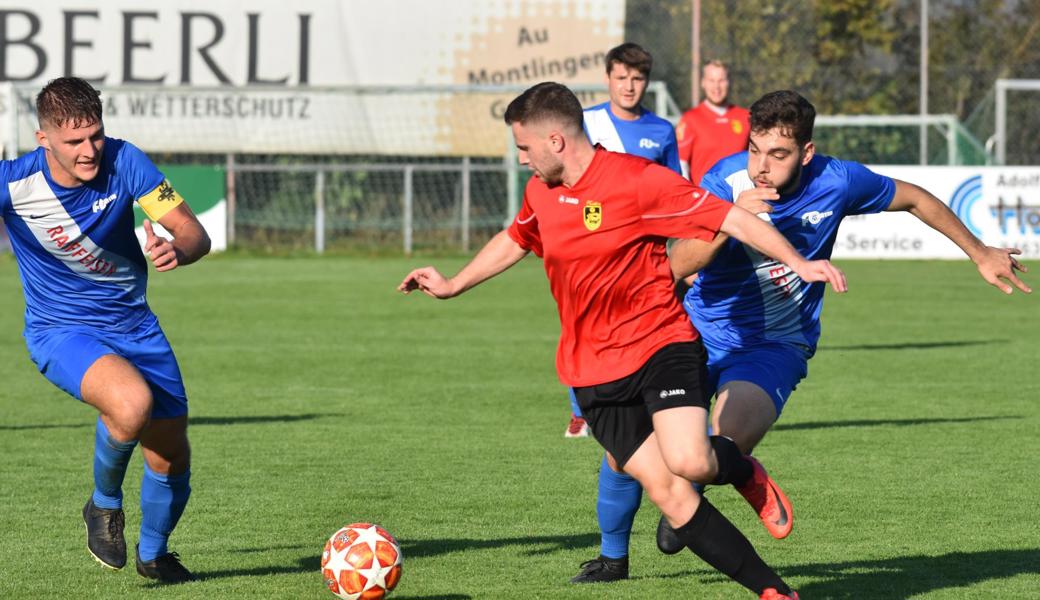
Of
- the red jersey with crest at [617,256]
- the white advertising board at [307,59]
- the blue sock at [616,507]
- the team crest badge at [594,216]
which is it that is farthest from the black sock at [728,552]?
the white advertising board at [307,59]

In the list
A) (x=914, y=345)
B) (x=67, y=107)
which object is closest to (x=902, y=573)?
(x=67, y=107)

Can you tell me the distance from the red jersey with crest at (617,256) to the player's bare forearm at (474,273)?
0.39 meters

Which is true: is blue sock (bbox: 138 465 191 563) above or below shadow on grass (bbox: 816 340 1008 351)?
below

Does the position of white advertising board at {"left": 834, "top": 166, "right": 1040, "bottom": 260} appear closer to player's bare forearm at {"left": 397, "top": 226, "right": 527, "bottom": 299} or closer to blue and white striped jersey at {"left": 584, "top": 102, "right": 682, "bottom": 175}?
blue and white striped jersey at {"left": 584, "top": 102, "right": 682, "bottom": 175}

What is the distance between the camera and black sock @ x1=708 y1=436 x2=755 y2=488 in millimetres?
5090

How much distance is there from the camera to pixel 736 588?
5730 millimetres

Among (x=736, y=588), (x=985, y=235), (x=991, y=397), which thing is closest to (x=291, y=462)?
(x=736, y=588)

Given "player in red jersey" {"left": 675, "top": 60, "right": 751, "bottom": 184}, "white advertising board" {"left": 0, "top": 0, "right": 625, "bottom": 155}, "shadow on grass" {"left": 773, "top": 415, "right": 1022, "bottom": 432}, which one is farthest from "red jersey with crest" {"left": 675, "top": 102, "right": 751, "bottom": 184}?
"white advertising board" {"left": 0, "top": 0, "right": 625, "bottom": 155}

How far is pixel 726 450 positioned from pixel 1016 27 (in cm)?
2145

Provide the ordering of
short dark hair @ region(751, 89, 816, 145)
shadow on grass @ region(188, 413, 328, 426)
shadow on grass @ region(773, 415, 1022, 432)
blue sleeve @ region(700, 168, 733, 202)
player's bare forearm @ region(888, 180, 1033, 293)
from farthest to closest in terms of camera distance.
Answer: shadow on grass @ region(188, 413, 328, 426) → shadow on grass @ region(773, 415, 1022, 432) → blue sleeve @ region(700, 168, 733, 202) → player's bare forearm @ region(888, 180, 1033, 293) → short dark hair @ region(751, 89, 816, 145)

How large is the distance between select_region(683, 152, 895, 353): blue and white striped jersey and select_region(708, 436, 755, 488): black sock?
987mm

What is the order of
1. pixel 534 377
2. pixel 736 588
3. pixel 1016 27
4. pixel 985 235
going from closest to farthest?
pixel 736 588
pixel 534 377
pixel 985 235
pixel 1016 27

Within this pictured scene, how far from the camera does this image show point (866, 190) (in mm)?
6152

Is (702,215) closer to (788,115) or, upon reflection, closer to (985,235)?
(788,115)
